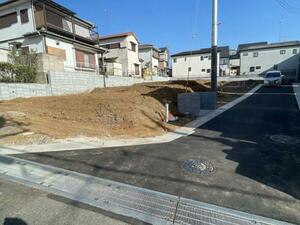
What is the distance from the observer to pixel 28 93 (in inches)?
397

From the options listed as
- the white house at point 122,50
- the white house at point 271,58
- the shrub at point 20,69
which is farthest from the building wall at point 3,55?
the white house at point 271,58

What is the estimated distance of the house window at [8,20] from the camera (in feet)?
53.0

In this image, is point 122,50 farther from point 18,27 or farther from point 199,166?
point 199,166

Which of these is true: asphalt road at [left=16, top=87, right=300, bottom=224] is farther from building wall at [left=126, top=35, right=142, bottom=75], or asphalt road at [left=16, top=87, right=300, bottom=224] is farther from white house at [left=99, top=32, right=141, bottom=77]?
building wall at [left=126, top=35, right=142, bottom=75]

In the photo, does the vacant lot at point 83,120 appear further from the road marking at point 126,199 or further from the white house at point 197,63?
the white house at point 197,63

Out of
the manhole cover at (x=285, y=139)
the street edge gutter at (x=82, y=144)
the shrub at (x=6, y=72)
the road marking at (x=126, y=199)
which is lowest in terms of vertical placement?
the road marking at (x=126, y=199)

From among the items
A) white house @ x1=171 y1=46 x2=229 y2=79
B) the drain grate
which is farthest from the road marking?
white house @ x1=171 y1=46 x2=229 y2=79

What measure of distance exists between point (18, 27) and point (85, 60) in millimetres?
5794

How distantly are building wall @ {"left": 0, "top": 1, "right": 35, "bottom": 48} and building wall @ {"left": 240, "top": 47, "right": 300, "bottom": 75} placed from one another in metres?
33.6

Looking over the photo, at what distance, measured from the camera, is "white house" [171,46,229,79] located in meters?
39.2

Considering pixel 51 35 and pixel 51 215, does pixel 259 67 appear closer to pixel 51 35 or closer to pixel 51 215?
pixel 51 35

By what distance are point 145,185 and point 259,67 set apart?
37994 millimetres

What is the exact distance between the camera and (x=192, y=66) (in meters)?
40.2

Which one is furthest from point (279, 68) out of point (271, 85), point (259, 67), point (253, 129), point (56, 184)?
point (56, 184)
